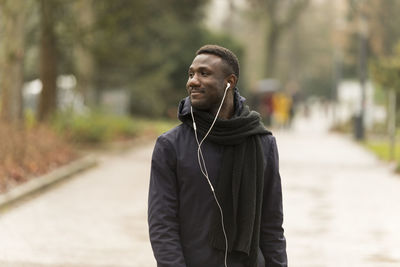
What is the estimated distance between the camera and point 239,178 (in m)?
3.79

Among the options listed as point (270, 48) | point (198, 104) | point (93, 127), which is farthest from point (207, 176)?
point (270, 48)

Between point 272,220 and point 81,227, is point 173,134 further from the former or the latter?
point 81,227

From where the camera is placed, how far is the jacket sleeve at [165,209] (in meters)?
3.74

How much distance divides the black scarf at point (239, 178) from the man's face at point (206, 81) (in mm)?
54

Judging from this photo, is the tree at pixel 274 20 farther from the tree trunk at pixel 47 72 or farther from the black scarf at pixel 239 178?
the black scarf at pixel 239 178

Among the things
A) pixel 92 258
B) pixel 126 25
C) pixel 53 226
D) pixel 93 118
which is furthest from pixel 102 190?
pixel 126 25

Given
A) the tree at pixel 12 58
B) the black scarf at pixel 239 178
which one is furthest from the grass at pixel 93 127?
the black scarf at pixel 239 178

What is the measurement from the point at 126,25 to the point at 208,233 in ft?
86.3

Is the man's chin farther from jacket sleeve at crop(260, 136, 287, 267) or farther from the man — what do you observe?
jacket sleeve at crop(260, 136, 287, 267)

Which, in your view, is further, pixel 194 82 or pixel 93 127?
pixel 93 127

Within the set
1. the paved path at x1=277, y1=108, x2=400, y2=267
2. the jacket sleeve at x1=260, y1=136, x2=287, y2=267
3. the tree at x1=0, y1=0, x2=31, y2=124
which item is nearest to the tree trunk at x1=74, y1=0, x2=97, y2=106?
the paved path at x1=277, y1=108, x2=400, y2=267

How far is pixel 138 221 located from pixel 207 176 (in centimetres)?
756

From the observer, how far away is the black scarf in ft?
12.4

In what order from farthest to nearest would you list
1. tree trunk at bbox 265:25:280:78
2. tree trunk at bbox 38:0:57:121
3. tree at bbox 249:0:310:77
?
tree trunk at bbox 265:25:280:78
tree at bbox 249:0:310:77
tree trunk at bbox 38:0:57:121
